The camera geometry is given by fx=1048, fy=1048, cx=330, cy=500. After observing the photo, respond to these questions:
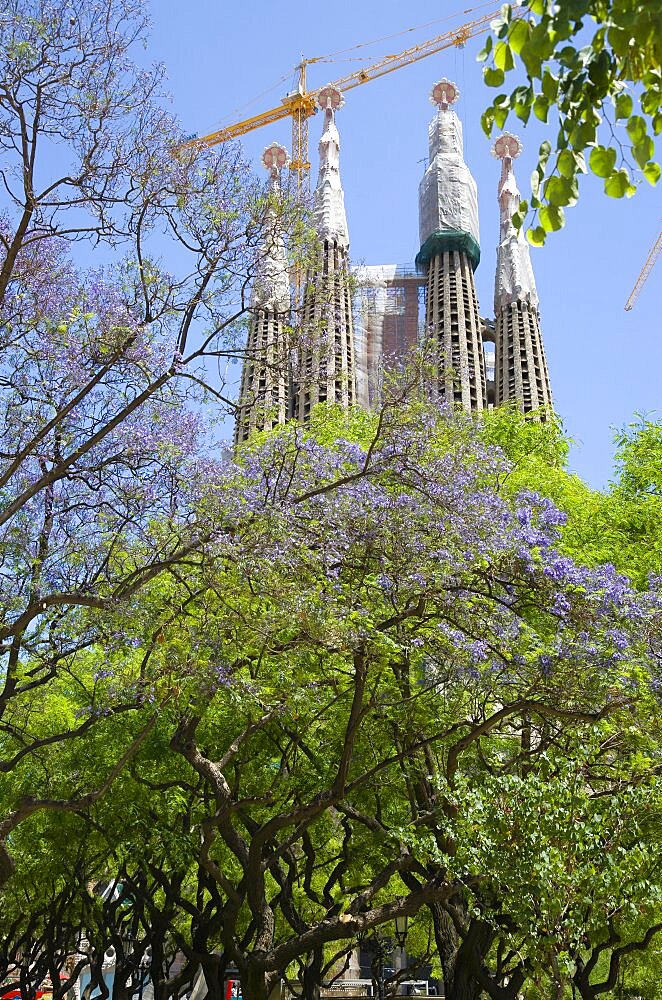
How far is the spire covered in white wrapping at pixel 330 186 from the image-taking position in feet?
270

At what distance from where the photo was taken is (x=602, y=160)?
3756 millimetres

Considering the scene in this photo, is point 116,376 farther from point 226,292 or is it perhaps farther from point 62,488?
point 62,488

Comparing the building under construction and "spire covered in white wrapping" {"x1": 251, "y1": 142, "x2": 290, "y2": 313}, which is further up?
the building under construction

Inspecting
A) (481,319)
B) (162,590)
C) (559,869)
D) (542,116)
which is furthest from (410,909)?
(481,319)

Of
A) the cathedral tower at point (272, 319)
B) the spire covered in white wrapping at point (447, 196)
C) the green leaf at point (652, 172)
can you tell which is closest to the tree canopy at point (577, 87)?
the green leaf at point (652, 172)

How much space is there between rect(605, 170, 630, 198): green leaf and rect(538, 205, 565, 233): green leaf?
242 mm

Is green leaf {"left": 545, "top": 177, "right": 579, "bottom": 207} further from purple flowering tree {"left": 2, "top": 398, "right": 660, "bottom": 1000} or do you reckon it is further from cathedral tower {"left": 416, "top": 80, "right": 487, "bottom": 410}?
cathedral tower {"left": 416, "top": 80, "right": 487, "bottom": 410}

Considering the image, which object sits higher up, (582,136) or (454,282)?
(454,282)

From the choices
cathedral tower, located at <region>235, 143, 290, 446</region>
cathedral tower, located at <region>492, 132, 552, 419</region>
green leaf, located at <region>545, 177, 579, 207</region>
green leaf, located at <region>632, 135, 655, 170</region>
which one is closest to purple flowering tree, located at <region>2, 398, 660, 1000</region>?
cathedral tower, located at <region>235, 143, 290, 446</region>

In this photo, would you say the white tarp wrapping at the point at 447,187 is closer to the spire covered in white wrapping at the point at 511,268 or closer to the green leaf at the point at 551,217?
the spire covered in white wrapping at the point at 511,268

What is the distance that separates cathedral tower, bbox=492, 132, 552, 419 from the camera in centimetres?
7831

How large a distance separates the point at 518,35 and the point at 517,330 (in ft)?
256

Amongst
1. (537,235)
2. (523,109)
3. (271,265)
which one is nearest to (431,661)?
(271,265)

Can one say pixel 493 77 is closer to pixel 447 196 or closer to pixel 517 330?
pixel 517 330
